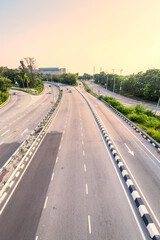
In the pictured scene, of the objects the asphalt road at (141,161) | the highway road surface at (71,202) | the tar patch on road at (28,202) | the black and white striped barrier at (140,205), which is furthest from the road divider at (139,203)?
the tar patch on road at (28,202)

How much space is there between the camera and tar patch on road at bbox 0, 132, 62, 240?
264 inches

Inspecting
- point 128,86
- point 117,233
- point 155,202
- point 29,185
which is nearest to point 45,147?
point 29,185

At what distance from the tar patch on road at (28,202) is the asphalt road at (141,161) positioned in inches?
339

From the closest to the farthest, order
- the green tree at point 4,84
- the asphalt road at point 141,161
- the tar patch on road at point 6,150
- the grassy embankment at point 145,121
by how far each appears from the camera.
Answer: the asphalt road at point 141,161, the tar patch on road at point 6,150, the grassy embankment at point 145,121, the green tree at point 4,84

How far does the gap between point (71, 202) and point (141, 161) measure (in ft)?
31.0

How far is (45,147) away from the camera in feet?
49.1

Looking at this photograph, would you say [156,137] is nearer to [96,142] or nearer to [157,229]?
[96,142]

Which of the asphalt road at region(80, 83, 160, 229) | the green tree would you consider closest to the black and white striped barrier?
the asphalt road at region(80, 83, 160, 229)

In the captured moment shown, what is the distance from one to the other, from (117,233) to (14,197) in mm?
8239

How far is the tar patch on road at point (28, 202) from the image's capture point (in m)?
6.71

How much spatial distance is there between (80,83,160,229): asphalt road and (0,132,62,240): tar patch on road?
28.3ft

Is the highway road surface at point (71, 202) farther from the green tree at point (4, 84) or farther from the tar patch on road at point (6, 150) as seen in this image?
the green tree at point (4, 84)

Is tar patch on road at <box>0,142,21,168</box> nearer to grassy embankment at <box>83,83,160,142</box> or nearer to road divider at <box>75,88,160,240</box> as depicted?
road divider at <box>75,88,160,240</box>

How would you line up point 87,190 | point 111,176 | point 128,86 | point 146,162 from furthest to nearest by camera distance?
1. point 128,86
2. point 146,162
3. point 111,176
4. point 87,190
